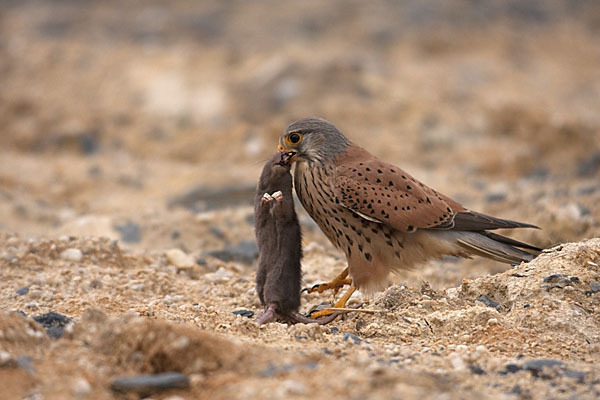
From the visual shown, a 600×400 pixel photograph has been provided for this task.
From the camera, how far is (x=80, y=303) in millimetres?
4738

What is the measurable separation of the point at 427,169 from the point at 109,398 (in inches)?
338

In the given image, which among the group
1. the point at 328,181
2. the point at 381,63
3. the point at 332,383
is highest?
the point at 381,63

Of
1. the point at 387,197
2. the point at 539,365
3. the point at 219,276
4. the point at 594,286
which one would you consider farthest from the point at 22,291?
the point at 594,286

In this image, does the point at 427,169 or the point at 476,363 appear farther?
the point at 427,169

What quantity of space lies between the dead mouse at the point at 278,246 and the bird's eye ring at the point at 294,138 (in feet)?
0.49

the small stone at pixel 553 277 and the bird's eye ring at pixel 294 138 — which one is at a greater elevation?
the bird's eye ring at pixel 294 138

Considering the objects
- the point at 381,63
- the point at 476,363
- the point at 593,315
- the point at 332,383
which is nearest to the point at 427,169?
the point at 381,63

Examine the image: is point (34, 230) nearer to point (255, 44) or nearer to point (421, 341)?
point (421, 341)

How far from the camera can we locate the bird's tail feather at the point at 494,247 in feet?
16.7

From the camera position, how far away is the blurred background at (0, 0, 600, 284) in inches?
344

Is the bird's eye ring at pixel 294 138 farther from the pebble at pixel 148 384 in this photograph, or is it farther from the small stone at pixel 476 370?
the pebble at pixel 148 384

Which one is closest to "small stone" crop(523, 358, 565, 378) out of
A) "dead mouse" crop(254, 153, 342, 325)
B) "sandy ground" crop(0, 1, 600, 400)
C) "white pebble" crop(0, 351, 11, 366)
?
"sandy ground" crop(0, 1, 600, 400)

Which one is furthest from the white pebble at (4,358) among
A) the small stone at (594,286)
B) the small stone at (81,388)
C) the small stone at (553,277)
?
the small stone at (594,286)

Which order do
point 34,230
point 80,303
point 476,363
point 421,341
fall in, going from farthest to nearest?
point 34,230
point 80,303
point 421,341
point 476,363
